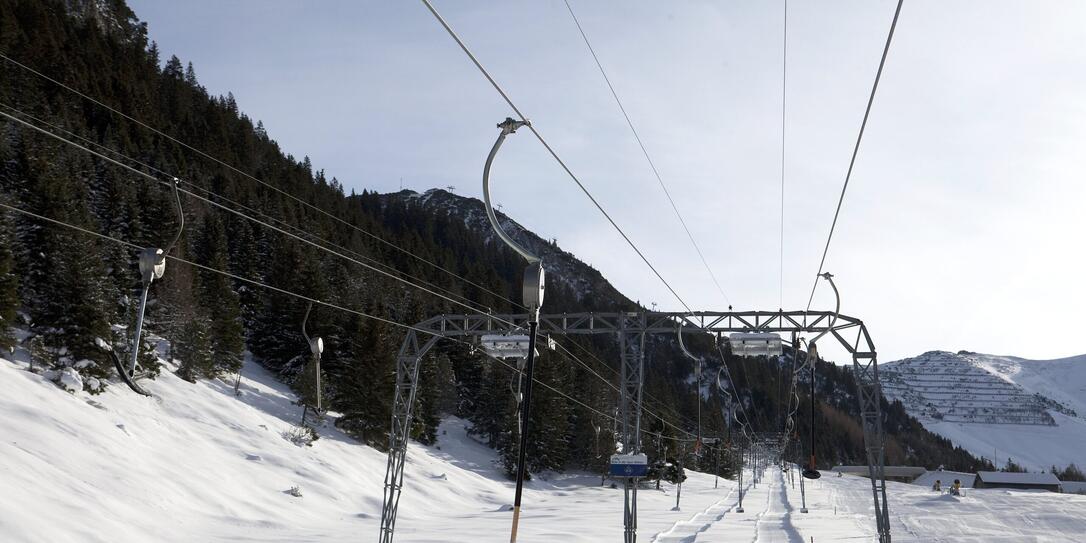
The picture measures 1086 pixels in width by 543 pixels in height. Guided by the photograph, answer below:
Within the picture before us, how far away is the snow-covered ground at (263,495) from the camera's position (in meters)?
31.4

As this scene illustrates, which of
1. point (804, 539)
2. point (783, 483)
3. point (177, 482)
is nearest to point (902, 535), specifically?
point (804, 539)

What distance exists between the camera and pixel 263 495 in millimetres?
44344

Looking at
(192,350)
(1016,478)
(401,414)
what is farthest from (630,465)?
(1016,478)

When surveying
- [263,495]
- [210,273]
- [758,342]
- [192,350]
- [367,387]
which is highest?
[210,273]

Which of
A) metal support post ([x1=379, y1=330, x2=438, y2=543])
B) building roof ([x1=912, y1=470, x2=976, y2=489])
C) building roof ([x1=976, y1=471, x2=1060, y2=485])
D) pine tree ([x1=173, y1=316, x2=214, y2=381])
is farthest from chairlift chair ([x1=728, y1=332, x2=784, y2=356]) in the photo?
building roof ([x1=912, y1=470, x2=976, y2=489])

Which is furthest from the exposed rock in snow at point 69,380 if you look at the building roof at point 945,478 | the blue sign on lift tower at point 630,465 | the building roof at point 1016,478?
the building roof at point 945,478

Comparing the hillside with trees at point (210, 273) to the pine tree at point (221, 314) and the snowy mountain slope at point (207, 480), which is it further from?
the snowy mountain slope at point (207, 480)

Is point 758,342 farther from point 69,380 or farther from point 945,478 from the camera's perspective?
point 945,478

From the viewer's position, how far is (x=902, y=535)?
53781 mm

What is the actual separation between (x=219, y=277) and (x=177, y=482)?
119ft

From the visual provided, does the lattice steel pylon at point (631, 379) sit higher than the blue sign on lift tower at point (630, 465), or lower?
higher

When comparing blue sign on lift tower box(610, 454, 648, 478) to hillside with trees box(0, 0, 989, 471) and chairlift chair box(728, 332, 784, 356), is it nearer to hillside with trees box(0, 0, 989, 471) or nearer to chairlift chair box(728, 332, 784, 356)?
chairlift chair box(728, 332, 784, 356)

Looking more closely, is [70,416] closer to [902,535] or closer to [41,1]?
[902,535]

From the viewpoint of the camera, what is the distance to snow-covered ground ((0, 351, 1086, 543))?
31.4 metres
